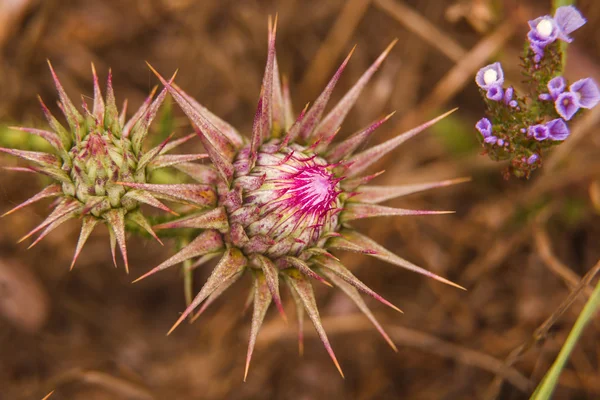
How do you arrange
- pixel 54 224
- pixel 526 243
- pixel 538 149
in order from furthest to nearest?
pixel 526 243 < pixel 538 149 < pixel 54 224

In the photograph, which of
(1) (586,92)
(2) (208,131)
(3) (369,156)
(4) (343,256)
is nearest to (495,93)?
(1) (586,92)

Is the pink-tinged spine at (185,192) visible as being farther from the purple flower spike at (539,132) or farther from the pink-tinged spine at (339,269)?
the purple flower spike at (539,132)

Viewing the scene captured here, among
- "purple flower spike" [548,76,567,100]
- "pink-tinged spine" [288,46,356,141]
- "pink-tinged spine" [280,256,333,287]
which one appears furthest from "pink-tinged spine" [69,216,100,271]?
"purple flower spike" [548,76,567,100]

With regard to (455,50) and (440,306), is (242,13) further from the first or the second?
Answer: (440,306)

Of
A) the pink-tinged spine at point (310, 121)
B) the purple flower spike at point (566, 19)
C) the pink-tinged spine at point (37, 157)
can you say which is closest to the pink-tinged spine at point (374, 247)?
the pink-tinged spine at point (310, 121)

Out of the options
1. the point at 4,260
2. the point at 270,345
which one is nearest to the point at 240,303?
the point at 270,345

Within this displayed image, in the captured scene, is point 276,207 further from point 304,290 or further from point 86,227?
point 86,227
